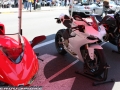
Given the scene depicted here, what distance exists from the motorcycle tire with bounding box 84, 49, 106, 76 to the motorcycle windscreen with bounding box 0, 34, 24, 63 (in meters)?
1.80

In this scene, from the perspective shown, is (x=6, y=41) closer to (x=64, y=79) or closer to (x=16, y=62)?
(x=16, y=62)

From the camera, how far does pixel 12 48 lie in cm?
270

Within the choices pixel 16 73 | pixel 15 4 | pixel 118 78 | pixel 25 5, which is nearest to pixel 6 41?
pixel 16 73

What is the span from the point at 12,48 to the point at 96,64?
7.03 ft

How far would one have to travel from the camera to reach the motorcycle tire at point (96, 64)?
4.16 m

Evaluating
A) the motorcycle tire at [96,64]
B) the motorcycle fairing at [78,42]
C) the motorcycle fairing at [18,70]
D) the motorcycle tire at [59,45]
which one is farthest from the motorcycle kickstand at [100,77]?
the motorcycle fairing at [18,70]

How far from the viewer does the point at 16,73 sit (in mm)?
2400

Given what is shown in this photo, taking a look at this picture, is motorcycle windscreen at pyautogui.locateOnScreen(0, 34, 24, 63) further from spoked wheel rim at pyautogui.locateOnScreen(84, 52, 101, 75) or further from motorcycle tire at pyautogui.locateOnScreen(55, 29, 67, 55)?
motorcycle tire at pyautogui.locateOnScreen(55, 29, 67, 55)

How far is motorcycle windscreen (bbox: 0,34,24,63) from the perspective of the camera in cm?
260

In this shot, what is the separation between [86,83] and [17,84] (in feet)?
7.03

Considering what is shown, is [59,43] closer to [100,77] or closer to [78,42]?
[78,42]

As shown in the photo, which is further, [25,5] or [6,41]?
[25,5]

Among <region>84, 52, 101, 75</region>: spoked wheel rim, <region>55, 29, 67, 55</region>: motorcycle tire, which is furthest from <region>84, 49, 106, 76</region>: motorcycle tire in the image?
<region>55, 29, 67, 55</region>: motorcycle tire

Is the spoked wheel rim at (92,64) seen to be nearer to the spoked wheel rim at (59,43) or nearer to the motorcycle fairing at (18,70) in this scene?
the spoked wheel rim at (59,43)
